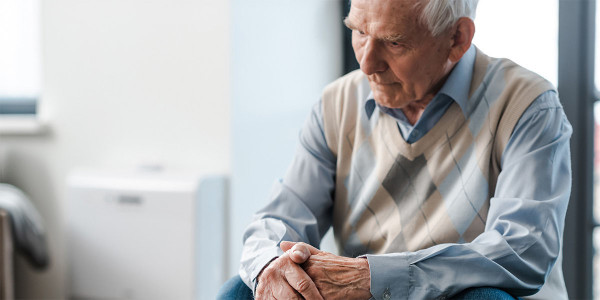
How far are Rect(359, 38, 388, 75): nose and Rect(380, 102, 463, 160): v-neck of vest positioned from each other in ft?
0.52

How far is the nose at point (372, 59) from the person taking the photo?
4.22ft

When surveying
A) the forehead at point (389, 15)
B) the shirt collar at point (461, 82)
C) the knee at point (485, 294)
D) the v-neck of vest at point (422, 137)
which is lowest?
the knee at point (485, 294)

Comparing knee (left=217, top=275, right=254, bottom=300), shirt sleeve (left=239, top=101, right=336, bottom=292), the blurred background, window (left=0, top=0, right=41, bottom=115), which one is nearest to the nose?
shirt sleeve (left=239, top=101, right=336, bottom=292)

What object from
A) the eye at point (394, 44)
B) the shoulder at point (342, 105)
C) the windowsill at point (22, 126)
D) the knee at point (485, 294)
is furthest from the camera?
the windowsill at point (22, 126)

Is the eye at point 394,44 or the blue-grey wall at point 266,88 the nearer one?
the eye at point 394,44

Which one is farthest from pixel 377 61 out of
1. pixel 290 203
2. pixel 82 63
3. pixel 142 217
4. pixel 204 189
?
pixel 82 63

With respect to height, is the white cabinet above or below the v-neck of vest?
below

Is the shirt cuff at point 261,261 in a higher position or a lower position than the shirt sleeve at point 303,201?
lower

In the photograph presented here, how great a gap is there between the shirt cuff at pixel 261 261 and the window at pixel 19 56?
2.25 m

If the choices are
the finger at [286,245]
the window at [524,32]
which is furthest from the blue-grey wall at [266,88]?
the finger at [286,245]

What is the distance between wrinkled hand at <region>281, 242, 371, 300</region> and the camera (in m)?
1.16

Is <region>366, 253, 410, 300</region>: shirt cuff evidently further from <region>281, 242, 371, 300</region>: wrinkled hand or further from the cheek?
the cheek

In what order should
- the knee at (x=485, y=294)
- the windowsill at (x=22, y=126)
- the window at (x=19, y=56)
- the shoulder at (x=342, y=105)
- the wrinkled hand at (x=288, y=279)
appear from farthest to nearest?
the window at (x=19, y=56) → the windowsill at (x=22, y=126) → the shoulder at (x=342, y=105) → the wrinkled hand at (x=288, y=279) → the knee at (x=485, y=294)

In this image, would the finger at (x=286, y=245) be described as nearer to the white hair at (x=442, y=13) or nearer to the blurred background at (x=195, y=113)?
the white hair at (x=442, y=13)
